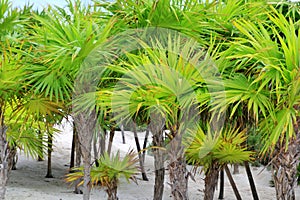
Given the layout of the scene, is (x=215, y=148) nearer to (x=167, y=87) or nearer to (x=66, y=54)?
(x=167, y=87)

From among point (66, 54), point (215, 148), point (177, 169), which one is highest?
point (66, 54)

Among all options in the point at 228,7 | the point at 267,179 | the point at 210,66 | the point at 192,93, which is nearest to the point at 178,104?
the point at 192,93

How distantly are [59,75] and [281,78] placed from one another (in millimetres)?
2427

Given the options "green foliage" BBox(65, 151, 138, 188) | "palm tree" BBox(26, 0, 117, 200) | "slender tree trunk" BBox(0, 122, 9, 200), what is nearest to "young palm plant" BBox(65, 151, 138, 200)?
"green foliage" BBox(65, 151, 138, 188)

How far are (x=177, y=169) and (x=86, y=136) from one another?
1.28 meters

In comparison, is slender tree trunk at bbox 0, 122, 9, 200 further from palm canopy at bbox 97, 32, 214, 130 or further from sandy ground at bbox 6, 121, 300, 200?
palm canopy at bbox 97, 32, 214, 130

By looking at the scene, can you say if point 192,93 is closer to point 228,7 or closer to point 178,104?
point 178,104

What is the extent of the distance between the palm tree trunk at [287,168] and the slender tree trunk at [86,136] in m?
2.20

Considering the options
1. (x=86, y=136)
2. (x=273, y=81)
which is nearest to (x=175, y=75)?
(x=273, y=81)

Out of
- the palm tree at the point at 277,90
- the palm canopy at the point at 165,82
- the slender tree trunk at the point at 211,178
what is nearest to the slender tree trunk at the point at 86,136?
the palm canopy at the point at 165,82

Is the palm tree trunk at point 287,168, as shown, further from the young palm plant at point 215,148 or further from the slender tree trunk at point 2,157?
the slender tree trunk at point 2,157

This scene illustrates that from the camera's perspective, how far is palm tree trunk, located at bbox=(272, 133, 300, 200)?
3.95 m

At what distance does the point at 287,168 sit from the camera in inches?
157

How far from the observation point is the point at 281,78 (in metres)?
3.75
